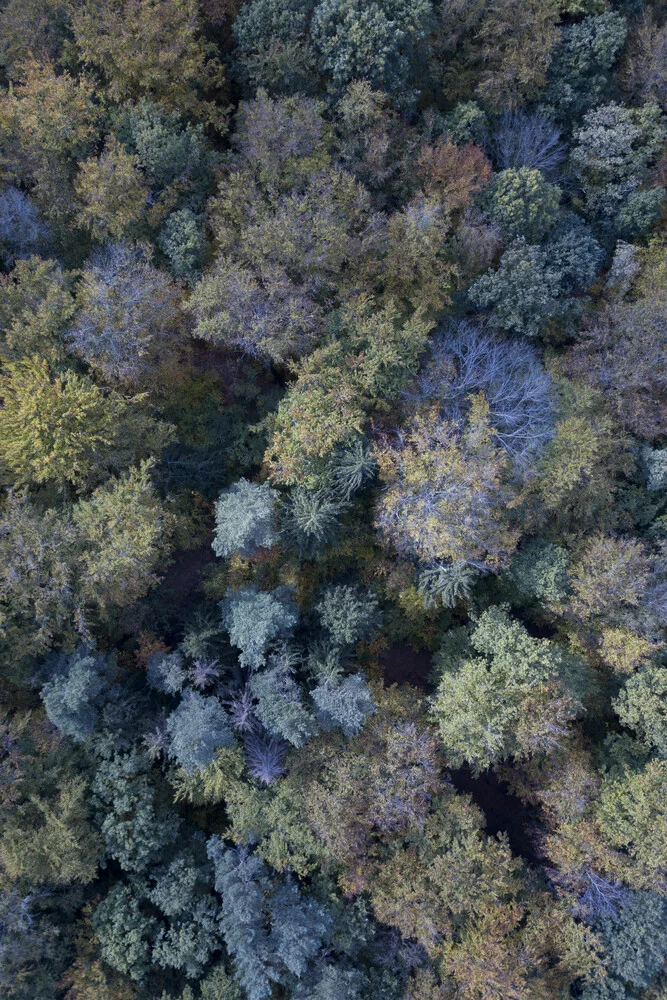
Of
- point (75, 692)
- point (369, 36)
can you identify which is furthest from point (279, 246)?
point (75, 692)

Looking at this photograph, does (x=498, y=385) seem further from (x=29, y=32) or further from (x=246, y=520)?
(x=29, y=32)

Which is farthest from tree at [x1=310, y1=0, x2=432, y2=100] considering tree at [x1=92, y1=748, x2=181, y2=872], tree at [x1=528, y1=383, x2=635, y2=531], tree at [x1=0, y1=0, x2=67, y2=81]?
tree at [x1=92, y1=748, x2=181, y2=872]

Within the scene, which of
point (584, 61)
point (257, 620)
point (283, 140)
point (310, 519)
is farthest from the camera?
point (584, 61)

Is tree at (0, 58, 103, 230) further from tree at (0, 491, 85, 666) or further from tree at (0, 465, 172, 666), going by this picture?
tree at (0, 491, 85, 666)

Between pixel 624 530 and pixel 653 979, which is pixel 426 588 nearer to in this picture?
pixel 624 530

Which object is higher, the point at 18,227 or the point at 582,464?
the point at 18,227
